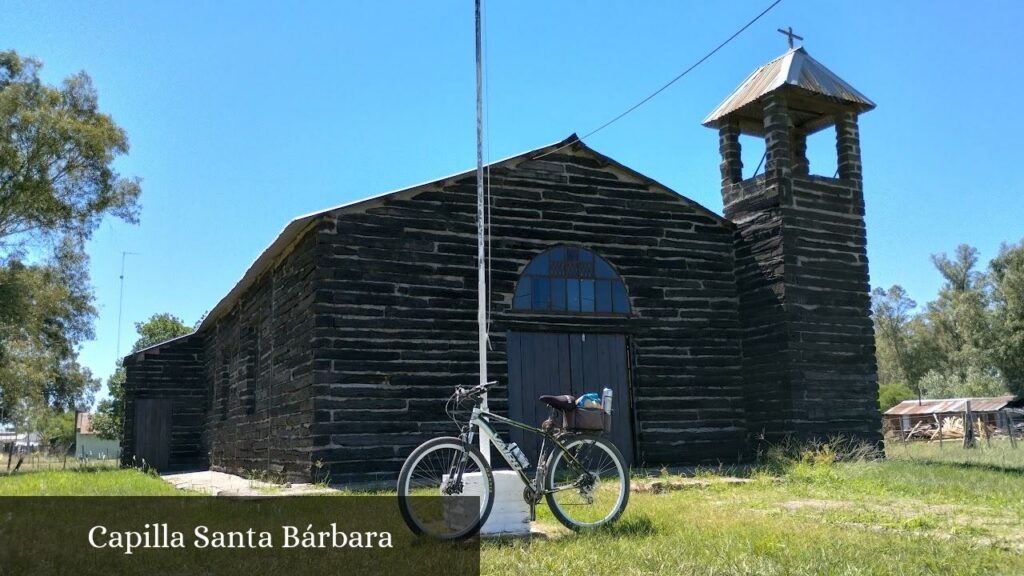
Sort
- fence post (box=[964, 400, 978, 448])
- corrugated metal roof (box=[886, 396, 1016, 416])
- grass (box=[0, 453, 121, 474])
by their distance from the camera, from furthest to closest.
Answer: corrugated metal roof (box=[886, 396, 1016, 416])
fence post (box=[964, 400, 978, 448])
grass (box=[0, 453, 121, 474])

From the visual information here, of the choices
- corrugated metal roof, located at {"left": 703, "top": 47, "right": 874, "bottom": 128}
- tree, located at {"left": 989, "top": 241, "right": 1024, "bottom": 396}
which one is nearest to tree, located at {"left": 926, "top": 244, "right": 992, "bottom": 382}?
tree, located at {"left": 989, "top": 241, "right": 1024, "bottom": 396}

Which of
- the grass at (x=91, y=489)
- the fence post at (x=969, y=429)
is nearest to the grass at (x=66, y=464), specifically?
the grass at (x=91, y=489)

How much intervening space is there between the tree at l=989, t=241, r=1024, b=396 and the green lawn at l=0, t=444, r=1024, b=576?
3597 cm

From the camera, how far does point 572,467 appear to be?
6340 mm

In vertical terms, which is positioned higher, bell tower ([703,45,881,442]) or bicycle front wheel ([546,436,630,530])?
bell tower ([703,45,881,442])

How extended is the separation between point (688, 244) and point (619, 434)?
315 cm

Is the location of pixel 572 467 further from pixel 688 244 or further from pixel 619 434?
pixel 688 244

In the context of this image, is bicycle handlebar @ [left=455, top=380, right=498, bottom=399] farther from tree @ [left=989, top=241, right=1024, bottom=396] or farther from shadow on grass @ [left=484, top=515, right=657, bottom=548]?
tree @ [left=989, top=241, right=1024, bottom=396]

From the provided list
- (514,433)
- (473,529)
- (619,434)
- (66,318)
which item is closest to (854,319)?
(619,434)

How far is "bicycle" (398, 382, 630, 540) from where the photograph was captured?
5.89 metres

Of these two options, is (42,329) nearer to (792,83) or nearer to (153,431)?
(153,431)

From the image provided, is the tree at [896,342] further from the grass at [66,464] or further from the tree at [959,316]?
the grass at [66,464]

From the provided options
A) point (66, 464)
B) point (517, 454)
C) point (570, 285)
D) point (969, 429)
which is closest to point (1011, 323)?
point (969, 429)

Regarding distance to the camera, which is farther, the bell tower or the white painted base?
the bell tower
